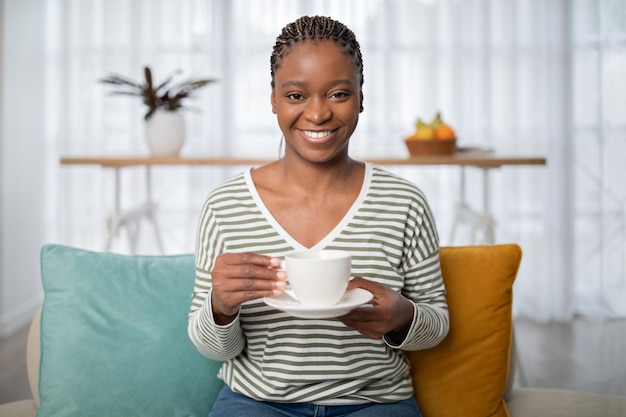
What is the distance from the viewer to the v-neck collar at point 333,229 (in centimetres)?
127

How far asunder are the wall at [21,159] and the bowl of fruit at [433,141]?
2.08 m

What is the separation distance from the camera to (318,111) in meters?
1.21

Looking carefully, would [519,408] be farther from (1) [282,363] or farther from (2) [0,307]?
(2) [0,307]

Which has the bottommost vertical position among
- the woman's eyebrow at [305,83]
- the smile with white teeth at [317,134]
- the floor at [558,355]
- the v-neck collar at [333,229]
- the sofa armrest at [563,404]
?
the floor at [558,355]

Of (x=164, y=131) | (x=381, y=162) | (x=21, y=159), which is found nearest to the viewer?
(x=381, y=162)

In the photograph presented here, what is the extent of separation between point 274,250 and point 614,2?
295 cm

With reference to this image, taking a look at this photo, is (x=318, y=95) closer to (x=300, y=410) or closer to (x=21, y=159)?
(x=300, y=410)

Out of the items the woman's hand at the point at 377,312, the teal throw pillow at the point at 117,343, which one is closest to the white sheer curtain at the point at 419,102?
the teal throw pillow at the point at 117,343

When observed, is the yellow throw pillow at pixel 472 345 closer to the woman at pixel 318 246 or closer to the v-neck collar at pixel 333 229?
the woman at pixel 318 246

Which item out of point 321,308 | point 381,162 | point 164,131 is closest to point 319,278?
point 321,308

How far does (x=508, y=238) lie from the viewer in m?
3.90

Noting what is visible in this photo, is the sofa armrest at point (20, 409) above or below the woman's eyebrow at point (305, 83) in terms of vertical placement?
below

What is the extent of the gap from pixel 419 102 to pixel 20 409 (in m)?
2.91

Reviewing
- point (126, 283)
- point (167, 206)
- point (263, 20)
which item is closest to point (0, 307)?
point (167, 206)
